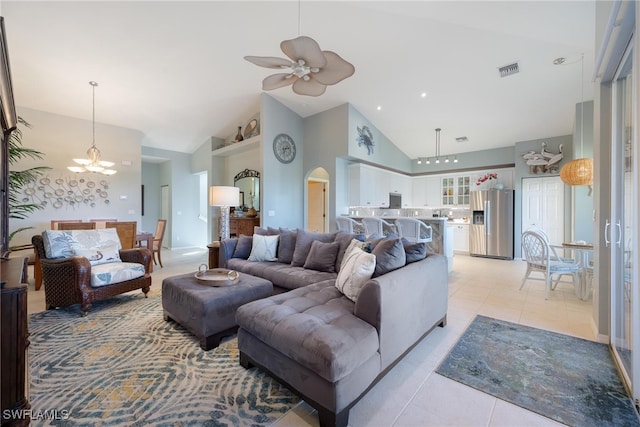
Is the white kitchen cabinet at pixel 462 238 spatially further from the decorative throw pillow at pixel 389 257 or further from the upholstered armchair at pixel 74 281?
the upholstered armchair at pixel 74 281

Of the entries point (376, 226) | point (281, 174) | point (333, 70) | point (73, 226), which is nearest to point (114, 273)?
point (73, 226)

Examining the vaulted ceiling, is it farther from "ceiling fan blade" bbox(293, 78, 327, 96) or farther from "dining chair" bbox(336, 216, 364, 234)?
"dining chair" bbox(336, 216, 364, 234)

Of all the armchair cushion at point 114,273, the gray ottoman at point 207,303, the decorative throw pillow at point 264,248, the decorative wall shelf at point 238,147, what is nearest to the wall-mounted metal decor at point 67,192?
the decorative wall shelf at point 238,147

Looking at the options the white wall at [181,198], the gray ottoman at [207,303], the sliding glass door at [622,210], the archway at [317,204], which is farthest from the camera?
the archway at [317,204]

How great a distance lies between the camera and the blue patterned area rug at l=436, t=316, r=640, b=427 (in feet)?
5.11

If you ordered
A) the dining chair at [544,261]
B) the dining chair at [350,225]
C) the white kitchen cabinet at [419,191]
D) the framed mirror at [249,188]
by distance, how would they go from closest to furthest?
the dining chair at [544,261], the dining chair at [350,225], the framed mirror at [249,188], the white kitchen cabinet at [419,191]

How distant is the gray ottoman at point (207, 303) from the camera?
2209 millimetres

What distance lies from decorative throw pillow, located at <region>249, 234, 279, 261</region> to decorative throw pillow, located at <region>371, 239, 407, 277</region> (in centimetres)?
189

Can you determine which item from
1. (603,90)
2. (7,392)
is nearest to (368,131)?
(603,90)

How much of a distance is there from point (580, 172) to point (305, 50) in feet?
13.7

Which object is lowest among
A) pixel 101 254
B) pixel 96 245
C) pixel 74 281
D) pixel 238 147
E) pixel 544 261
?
pixel 74 281

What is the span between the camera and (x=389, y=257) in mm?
2115

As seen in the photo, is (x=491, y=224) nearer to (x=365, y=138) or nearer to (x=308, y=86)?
(x=365, y=138)

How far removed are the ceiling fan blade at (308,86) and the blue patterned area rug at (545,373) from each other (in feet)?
9.19
